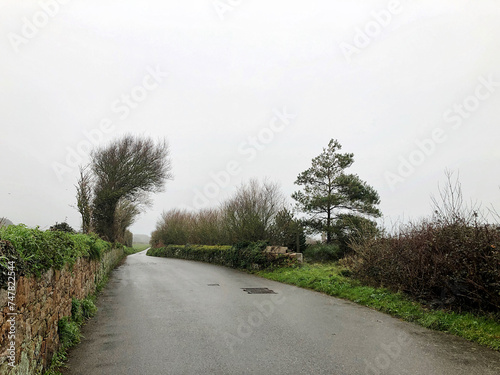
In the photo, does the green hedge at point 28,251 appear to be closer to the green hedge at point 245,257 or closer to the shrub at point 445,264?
the shrub at point 445,264

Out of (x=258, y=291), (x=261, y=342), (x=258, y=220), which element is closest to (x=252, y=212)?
(x=258, y=220)

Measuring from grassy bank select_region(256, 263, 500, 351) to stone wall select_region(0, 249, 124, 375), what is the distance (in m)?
6.57

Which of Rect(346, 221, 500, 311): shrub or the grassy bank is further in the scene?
Rect(346, 221, 500, 311): shrub

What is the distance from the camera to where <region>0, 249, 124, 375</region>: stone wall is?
2.92 m

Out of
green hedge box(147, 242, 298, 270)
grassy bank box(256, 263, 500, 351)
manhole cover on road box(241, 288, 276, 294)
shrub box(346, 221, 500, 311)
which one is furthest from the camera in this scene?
green hedge box(147, 242, 298, 270)

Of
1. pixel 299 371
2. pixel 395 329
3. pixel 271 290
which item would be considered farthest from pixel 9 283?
pixel 271 290

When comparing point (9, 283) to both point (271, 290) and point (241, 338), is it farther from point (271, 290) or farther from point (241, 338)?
point (271, 290)

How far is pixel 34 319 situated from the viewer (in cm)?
376

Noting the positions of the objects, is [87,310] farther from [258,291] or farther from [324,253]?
[324,253]

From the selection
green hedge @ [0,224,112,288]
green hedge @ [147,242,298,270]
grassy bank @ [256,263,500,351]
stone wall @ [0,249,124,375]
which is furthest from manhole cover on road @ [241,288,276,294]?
green hedge @ [0,224,112,288]

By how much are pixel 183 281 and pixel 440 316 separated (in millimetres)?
9106

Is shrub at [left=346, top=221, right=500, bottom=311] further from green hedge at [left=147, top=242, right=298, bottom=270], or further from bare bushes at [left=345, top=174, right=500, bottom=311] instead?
green hedge at [left=147, top=242, right=298, bottom=270]

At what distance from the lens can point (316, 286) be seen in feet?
36.9

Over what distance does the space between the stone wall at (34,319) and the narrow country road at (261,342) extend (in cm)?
56
